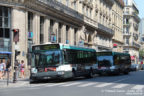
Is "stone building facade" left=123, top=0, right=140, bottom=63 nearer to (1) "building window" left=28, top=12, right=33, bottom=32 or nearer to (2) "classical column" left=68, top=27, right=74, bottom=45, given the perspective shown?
(2) "classical column" left=68, top=27, right=74, bottom=45

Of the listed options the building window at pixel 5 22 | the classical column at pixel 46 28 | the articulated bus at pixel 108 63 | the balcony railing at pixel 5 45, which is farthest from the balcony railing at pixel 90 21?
the balcony railing at pixel 5 45

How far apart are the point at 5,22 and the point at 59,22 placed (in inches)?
457

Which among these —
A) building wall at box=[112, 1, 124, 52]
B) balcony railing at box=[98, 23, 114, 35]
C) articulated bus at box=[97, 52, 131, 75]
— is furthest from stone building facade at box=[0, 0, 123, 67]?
articulated bus at box=[97, 52, 131, 75]

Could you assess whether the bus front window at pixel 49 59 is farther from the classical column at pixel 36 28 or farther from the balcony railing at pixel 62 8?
the balcony railing at pixel 62 8

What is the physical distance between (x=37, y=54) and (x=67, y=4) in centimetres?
2375

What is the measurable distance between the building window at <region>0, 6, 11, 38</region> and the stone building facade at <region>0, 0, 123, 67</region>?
0.10 m

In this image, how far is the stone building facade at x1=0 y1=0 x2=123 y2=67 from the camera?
107 ft

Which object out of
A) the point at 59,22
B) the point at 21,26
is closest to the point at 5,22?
the point at 21,26

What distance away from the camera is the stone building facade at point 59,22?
32703 millimetres

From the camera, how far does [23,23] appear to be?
109 ft

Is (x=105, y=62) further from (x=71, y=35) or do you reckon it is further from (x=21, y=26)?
(x=71, y=35)

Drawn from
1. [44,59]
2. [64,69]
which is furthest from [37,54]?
[64,69]

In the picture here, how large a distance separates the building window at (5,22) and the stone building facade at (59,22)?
103mm

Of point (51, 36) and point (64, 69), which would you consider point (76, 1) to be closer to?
point (51, 36)
